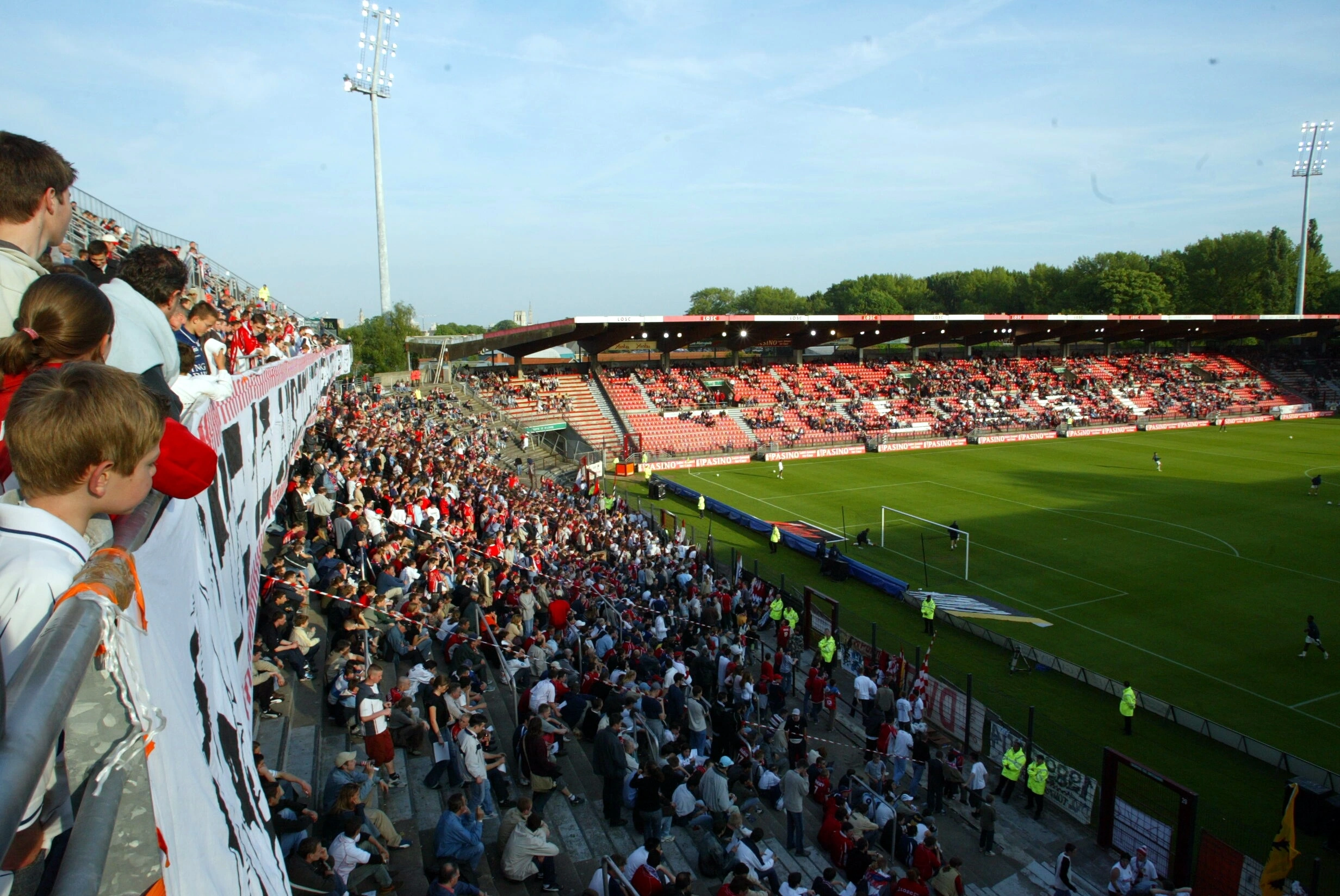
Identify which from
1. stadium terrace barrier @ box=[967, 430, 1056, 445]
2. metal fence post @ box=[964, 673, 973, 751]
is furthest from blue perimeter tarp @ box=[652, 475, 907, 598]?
stadium terrace barrier @ box=[967, 430, 1056, 445]

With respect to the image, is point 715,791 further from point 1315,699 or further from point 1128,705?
point 1315,699

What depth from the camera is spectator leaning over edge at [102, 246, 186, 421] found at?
327cm

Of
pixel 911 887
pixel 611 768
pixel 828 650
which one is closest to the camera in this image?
pixel 911 887

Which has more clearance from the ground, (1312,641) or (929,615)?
(929,615)

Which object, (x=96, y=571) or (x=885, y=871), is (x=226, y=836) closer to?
(x=96, y=571)

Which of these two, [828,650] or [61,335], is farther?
[828,650]

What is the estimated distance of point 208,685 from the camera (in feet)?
9.40

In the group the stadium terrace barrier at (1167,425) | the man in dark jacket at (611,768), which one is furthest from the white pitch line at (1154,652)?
the stadium terrace barrier at (1167,425)

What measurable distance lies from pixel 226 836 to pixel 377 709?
591 centimetres

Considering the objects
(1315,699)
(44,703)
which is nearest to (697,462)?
(1315,699)

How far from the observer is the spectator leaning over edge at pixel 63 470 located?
1537 mm

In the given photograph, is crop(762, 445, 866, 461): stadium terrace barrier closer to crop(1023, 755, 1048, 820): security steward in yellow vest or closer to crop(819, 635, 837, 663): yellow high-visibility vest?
crop(819, 635, 837, 663): yellow high-visibility vest

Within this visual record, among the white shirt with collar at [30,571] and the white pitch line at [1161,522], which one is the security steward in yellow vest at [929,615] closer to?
the white pitch line at [1161,522]

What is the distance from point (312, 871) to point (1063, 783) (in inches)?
451
